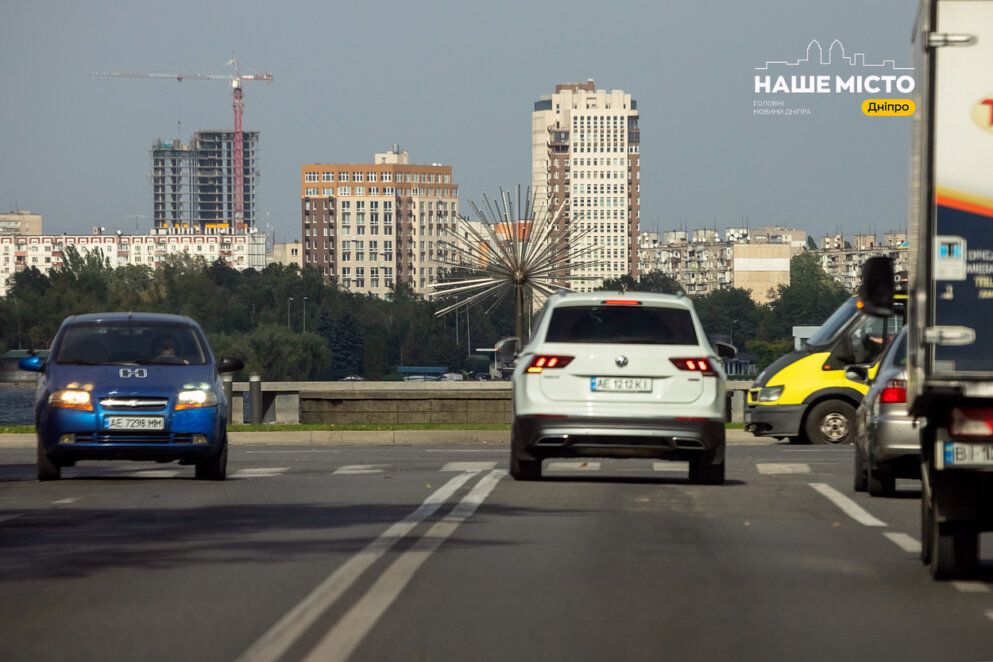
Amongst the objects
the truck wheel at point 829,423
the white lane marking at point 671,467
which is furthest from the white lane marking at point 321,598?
the truck wheel at point 829,423

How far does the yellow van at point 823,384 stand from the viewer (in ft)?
80.6

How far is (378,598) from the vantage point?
26.6 ft


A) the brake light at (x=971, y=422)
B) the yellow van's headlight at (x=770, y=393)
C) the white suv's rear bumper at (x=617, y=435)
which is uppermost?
the brake light at (x=971, y=422)

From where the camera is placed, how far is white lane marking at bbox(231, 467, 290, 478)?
59.6 feet

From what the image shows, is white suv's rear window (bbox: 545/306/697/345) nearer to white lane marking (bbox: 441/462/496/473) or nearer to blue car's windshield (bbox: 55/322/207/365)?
white lane marking (bbox: 441/462/496/473)

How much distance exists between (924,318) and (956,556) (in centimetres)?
151

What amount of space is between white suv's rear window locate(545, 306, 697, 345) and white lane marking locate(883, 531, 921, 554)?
4203mm

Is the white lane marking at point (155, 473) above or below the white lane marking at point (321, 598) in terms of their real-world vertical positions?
below

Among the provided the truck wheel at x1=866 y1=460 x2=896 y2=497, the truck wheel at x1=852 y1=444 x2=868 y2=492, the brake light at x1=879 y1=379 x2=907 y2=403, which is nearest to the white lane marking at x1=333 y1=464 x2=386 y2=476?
the truck wheel at x1=852 y1=444 x2=868 y2=492

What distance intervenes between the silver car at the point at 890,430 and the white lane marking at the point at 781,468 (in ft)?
12.0

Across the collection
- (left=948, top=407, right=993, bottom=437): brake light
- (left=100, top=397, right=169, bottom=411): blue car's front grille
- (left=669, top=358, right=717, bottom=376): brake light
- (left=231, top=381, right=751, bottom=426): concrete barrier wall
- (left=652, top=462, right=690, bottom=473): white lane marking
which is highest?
(left=948, top=407, right=993, bottom=437): brake light

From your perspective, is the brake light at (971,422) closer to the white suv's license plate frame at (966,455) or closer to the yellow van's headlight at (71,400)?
the white suv's license plate frame at (966,455)

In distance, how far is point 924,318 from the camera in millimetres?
8102

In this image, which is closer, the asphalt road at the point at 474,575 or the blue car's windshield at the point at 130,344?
the asphalt road at the point at 474,575
